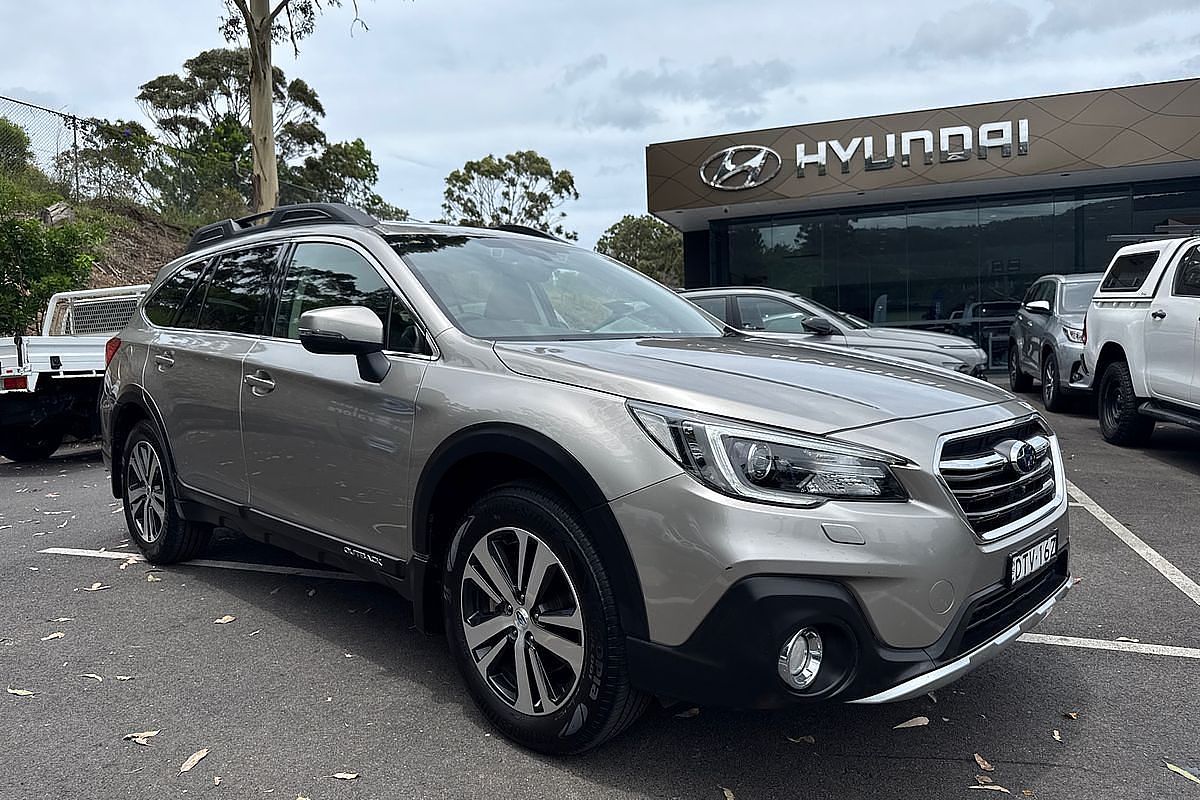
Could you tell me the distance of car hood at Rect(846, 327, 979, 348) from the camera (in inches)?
379

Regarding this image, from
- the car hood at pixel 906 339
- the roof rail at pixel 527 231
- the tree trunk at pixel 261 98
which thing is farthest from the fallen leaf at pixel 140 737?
the tree trunk at pixel 261 98

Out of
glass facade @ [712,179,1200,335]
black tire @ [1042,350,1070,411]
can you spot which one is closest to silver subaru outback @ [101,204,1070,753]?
black tire @ [1042,350,1070,411]

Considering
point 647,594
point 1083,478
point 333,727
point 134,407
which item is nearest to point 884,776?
point 647,594

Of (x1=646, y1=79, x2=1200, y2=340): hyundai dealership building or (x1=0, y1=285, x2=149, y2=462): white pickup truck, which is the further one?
(x1=646, y1=79, x2=1200, y2=340): hyundai dealership building

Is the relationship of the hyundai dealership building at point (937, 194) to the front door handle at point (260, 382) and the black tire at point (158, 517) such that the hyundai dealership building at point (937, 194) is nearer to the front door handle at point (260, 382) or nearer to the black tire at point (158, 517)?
the black tire at point (158, 517)

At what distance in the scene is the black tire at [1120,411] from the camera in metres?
8.34

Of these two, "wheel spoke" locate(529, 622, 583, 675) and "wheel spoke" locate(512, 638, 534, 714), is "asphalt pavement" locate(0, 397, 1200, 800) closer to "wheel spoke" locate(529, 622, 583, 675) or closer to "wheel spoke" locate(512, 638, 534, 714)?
"wheel spoke" locate(512, 638, 534, 714)

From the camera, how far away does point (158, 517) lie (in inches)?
200

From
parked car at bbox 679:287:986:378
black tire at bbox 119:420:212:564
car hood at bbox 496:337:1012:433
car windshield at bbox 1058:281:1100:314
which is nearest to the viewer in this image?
car hood at bbox 496:337:1012:433

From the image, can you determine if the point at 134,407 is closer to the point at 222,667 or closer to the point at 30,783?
the point at 222,667

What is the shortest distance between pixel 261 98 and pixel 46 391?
688cm

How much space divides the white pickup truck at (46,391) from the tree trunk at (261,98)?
5408 mm

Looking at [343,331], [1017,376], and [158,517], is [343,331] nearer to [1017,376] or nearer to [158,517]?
[158,517]

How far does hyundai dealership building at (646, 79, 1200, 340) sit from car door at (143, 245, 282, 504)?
51.2 ft
